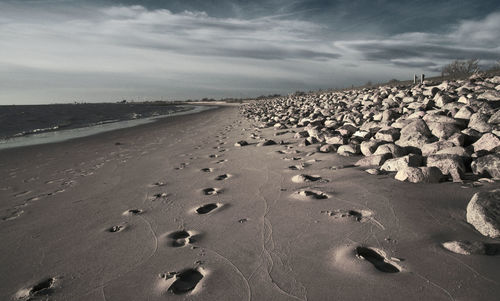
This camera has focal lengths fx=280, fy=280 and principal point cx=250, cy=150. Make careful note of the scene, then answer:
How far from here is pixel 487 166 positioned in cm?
274

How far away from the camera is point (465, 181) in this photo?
2.68 m

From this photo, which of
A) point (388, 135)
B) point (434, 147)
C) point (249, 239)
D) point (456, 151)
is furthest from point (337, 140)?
point (249, 239)

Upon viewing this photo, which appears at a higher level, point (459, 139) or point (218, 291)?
point (459, 139)

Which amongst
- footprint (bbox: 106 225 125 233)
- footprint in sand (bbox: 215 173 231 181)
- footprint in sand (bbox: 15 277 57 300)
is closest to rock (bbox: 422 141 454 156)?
footprint in sand (bbox: 215 173 231 181)

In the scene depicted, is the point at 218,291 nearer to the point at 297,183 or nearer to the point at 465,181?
the point at 297,183

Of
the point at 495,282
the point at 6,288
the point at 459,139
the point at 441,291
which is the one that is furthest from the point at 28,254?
the point at 459,139

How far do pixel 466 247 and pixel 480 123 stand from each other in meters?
2.97

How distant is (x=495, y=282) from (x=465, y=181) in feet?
4.99

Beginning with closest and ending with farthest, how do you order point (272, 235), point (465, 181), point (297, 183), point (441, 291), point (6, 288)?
point (441, 291)
point (6, 288)
point (272, 235)
point (465, 181)
point (297, 183)

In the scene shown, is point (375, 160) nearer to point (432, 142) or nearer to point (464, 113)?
point (432, 142)

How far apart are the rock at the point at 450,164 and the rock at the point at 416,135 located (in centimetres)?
74

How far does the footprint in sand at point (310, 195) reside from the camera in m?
2.75

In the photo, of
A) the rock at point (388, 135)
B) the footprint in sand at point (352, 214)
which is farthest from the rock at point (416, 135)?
the footprint in sand at point (352, 214)

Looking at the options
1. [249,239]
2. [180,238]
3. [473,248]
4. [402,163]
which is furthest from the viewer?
[402,163]
